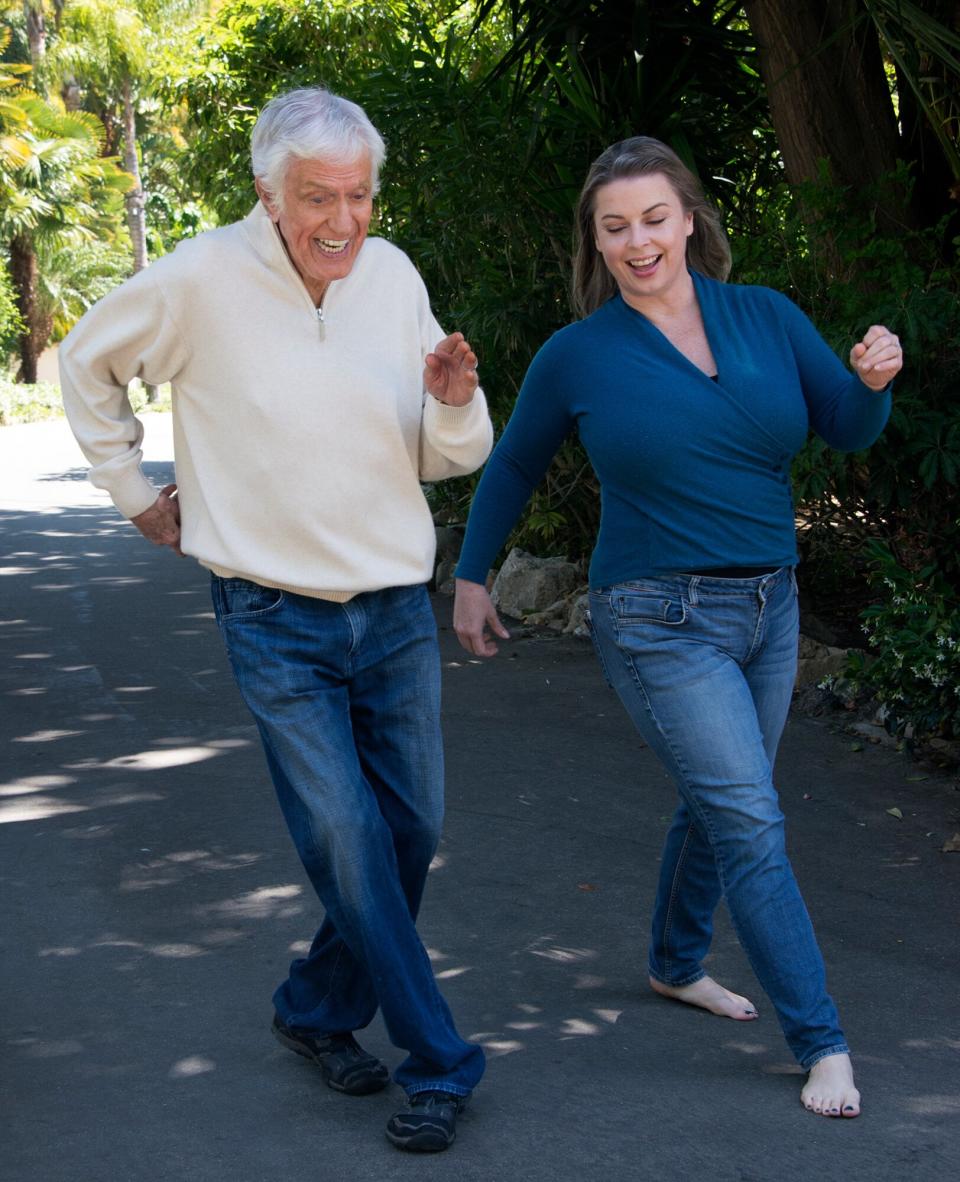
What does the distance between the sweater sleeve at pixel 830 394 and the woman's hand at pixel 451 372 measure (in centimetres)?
78

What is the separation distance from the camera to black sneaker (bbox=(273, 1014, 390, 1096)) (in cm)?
340

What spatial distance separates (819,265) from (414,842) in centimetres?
423

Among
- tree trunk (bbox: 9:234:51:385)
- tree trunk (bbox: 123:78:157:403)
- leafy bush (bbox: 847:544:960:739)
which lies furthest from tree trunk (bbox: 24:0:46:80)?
leafy bush (bbox: 847:544:960:739)

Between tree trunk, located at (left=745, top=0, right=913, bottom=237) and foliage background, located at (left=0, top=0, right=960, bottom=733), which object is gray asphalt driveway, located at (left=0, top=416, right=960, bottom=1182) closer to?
foliage background, located at (left=0, top=0, right=960, bottom=733)

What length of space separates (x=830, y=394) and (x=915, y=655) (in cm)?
231

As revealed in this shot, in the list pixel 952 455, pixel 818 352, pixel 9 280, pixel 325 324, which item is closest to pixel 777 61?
pixel 952 455

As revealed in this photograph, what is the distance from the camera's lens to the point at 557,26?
6770 mm

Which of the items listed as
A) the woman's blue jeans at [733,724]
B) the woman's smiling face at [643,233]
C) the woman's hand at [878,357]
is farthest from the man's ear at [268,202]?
the woman's hand at [878,357]

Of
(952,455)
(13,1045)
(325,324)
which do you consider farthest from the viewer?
(952,455)

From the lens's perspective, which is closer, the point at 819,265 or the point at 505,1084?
the point at 505,1084

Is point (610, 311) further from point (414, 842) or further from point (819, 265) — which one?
point (819, 265)

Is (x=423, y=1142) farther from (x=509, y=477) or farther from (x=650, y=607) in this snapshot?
(x=509, y=477)

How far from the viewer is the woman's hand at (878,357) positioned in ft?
10.6

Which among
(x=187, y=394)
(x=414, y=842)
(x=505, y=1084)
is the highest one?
(x=187, y=394)
